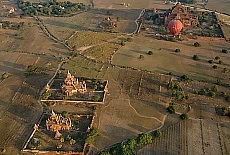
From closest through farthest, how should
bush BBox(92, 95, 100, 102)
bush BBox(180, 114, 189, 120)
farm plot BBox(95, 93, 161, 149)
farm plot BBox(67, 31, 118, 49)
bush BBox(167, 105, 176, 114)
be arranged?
farm plot BBox(95, 93, 161, 149) → bush BBox(180, 114, 189, 120) → bush BBox(167, 105, 176, 114) → bush BBox(92, 95, 100, 102) → farm plot BBox(67, 31, 118, 49)

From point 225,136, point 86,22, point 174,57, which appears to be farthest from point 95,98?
point 86,22

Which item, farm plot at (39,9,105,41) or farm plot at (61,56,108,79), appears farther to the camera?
farm plot at (39,9,105,41)

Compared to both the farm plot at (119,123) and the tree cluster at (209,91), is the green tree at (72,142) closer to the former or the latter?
the farm plot at (119,123)

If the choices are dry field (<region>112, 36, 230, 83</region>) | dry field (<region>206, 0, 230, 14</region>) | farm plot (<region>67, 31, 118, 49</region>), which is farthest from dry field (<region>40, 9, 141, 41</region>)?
dry field (<region>206, 0, 230, 14</region>)

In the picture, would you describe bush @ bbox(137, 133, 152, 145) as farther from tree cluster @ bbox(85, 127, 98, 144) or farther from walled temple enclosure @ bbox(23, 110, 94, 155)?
walled temple enclosure @ bbox(23, 110, 94, 155)

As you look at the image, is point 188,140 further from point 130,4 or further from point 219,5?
point 219,5

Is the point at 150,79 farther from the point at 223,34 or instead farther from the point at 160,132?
the point at 223,34
